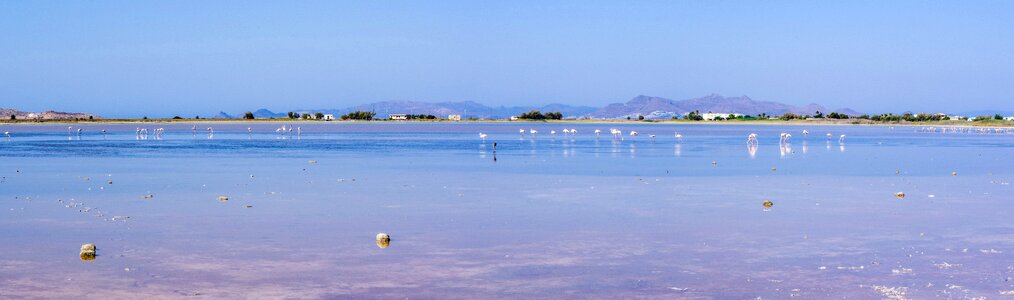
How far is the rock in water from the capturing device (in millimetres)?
14125

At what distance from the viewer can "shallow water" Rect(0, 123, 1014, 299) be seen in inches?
440

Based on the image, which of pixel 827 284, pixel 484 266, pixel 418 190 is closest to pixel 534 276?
pixel 484 266

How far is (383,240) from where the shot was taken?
14258 mm

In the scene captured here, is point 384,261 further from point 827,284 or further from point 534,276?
point 827,284

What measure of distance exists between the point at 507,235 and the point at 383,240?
200cm

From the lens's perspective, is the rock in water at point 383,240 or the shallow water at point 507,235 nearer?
the shallow water at point 507,235

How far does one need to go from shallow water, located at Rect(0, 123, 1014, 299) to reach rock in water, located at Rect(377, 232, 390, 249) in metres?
0.17

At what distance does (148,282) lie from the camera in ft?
37.1

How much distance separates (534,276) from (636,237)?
3.63m

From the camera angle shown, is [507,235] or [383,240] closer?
[383,240]

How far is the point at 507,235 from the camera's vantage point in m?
15.2

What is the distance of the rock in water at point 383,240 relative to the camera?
14.1 metres

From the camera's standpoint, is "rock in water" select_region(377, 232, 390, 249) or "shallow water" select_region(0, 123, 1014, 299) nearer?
"shallow water" select_region(0, 123, 1014, 299)

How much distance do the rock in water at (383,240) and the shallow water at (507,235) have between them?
0.17 m
